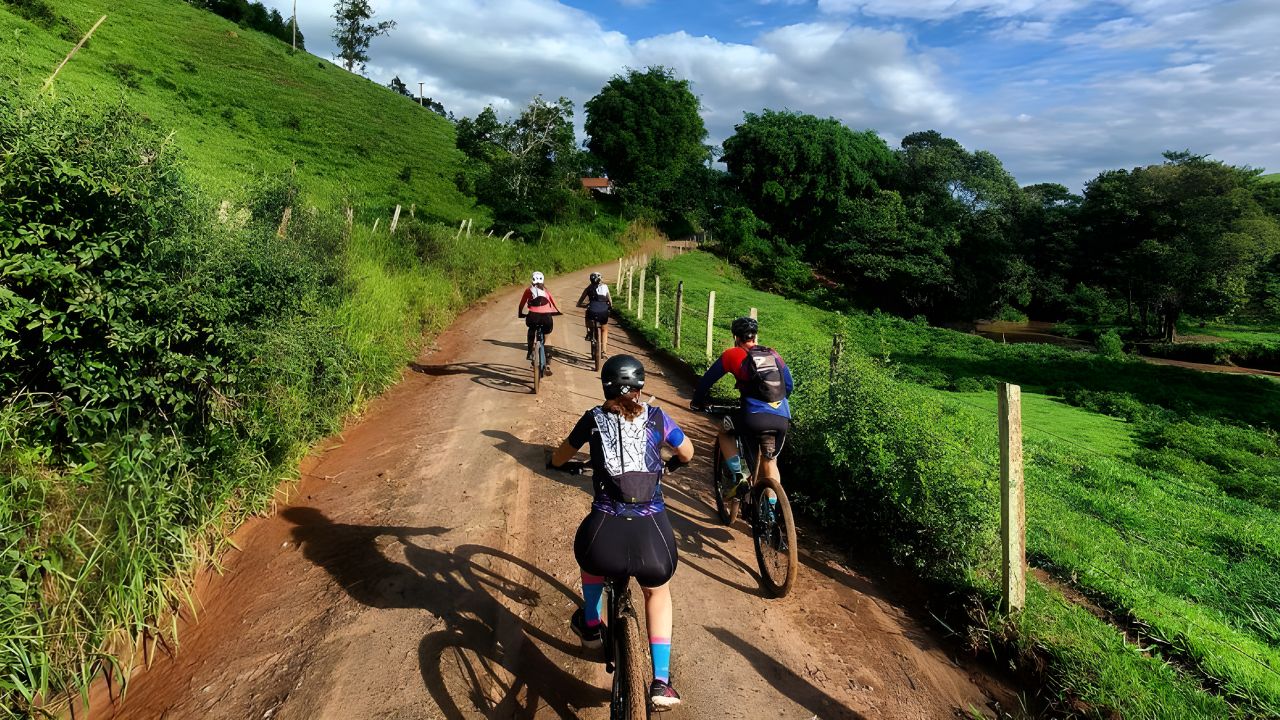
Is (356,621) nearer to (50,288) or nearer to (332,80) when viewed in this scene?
(50,288)

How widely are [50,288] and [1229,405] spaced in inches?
948

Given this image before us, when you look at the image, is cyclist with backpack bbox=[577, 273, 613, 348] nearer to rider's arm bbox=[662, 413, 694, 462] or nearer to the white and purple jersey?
rider's arm bbox=[662, 413, 694, 462]

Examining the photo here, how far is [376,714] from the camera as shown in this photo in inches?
130

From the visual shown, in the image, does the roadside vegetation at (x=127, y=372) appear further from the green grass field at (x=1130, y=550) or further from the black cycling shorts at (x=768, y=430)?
the green grass field at (x=1130, y=550)

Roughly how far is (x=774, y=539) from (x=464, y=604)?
2374mm

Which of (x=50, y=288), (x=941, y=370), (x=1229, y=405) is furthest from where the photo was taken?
(x=941, y=370)

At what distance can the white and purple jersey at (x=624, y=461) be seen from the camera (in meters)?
2.93

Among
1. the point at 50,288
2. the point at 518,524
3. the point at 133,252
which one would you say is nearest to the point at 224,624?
the point at 518,524

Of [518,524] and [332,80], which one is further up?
[332,80]

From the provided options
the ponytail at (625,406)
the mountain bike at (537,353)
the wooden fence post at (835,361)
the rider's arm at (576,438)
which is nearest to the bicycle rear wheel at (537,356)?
the mountain bike at (537,353)

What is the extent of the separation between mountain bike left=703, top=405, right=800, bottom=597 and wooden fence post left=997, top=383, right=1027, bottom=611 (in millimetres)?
1392

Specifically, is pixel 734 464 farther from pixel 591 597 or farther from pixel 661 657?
pixel 661 657

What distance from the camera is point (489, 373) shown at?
10.8 meters

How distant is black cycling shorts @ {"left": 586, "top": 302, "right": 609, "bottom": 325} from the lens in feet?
36.3
